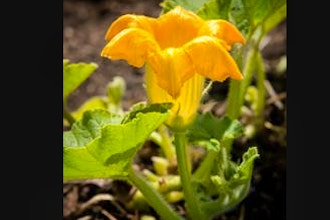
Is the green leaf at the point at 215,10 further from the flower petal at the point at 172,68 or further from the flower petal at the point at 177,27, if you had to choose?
the flower petal at the point at 172,68

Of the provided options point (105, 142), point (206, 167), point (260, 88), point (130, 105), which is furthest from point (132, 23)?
point (130, 105)

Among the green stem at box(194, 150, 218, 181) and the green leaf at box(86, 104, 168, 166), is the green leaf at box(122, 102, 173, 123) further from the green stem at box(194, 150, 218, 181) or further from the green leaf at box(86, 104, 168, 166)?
the green stem at box(194, 150, 218, 181)

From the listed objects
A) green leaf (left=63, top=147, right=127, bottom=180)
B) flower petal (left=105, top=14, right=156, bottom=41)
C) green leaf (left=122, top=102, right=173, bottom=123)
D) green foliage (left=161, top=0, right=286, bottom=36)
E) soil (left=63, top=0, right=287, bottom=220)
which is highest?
flower petal (left=105, top=14, right=156, bottom=41)

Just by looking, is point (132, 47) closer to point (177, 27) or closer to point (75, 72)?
point (177, 27)

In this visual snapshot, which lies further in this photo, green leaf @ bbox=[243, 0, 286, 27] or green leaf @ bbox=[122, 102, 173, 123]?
green leaf @ bbox=[243, 0, 286, 27]

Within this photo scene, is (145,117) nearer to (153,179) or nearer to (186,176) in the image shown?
(186,176)

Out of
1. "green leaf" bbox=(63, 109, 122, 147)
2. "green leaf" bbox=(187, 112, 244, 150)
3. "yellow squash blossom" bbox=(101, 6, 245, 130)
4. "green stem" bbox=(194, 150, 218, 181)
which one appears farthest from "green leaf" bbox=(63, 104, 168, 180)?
"green stem" bbox=(194, 150, 218, 181)
